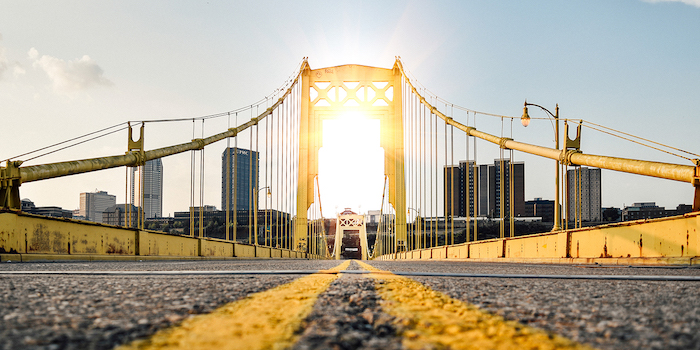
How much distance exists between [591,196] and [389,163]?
4930cm

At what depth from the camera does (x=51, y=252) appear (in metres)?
8.48

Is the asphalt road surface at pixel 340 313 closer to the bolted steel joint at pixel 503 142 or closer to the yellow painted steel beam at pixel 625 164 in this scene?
the yellow painted steel beam at pixel 625 164

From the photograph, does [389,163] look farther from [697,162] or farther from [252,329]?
[252,329]

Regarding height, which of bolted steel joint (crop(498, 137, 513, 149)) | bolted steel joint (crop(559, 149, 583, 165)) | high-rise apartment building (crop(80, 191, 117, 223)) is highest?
bolted steel joint (crop(498, 137, 513, 149))

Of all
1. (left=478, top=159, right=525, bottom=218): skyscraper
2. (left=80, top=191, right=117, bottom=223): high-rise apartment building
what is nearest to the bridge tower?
(left=478, top=159, right=525, bottom=218): skyscraper

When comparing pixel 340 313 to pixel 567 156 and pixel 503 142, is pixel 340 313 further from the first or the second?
pixel 503 142

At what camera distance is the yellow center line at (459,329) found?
1225 millimetres

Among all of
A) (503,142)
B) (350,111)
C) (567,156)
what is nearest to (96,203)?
(350,111)

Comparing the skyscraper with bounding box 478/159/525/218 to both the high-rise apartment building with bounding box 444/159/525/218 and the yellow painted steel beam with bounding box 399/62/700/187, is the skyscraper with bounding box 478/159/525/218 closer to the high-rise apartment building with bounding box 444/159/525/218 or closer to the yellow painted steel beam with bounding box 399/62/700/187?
the high-rise apartment building with bounding box 444/159/525/218

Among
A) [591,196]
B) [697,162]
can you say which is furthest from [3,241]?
[591,196]

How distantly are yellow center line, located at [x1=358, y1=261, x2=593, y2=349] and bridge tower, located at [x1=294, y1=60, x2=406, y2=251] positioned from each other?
1348 inches

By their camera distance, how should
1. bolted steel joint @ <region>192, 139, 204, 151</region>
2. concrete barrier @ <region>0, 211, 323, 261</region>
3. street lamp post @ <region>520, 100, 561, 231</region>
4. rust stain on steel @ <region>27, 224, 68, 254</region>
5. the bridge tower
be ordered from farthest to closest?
the bridge tower, bolted steel joint @ <region>192, 139, 204, 151</region>, street lamp post @ <region>520, 100, 561, 231</region>, rust stain on steel @ <region>27, 224, 68, 254</region>, concrete barrier @ <region>0, 211, 323, 261</region>

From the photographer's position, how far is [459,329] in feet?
4.62

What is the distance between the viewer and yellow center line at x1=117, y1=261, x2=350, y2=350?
1167 millimetres
